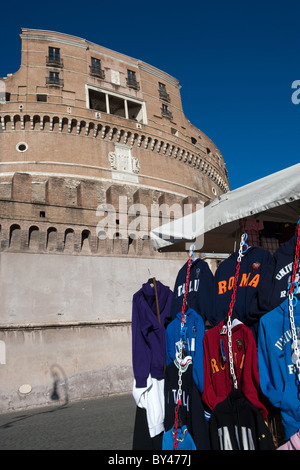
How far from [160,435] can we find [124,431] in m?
3.78

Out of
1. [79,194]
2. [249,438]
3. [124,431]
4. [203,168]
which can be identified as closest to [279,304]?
[249,438]

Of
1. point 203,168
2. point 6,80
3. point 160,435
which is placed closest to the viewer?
point 160,435

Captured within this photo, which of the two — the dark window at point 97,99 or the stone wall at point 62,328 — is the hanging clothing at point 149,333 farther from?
the dark window at point 97,99

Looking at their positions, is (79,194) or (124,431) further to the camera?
(79,194)

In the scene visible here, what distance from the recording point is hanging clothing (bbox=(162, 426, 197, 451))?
8.38 feet

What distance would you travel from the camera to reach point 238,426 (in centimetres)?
223

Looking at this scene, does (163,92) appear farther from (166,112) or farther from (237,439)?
(237,439)

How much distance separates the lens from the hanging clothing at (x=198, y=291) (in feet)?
10.1

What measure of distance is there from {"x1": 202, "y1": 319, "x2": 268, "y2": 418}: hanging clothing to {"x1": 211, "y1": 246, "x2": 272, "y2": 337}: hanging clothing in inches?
4.9

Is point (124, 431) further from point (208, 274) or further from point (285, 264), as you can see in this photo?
point (285, 264)

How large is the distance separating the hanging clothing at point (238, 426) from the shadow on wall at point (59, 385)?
8801 millimetres

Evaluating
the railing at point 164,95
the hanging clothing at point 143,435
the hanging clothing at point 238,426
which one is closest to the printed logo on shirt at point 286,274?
the hanging clothing at point 238,426

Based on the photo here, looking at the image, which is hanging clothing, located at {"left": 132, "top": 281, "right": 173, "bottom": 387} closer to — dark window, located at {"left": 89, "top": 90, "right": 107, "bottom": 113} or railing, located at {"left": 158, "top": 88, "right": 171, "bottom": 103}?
dark window, located at {"left": 89, "top": 90, "right": 107, "bottom": 113}

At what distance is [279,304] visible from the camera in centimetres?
238
